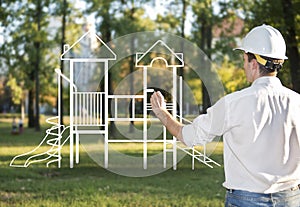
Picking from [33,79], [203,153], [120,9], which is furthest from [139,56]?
[33,79]

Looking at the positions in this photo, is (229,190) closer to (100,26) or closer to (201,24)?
(100,26)

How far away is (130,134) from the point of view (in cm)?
649

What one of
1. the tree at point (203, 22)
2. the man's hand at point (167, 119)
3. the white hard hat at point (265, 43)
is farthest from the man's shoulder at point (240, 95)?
the tree at point (203, 22)

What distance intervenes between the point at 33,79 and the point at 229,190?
35.5 m

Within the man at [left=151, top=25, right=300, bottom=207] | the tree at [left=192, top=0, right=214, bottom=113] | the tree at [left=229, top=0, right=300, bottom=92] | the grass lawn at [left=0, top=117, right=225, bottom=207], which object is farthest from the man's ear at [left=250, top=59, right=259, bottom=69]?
the tree at [left=192, top=0, right=214, bottom=113]

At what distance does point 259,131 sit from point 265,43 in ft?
2.12

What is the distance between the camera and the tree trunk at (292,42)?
1659 centimetres

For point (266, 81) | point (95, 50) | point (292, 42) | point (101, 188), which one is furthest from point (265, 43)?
point (292, 42)

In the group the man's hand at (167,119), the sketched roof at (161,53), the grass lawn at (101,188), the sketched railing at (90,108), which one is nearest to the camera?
the man's hand at (167,119)

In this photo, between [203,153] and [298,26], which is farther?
[298,26]

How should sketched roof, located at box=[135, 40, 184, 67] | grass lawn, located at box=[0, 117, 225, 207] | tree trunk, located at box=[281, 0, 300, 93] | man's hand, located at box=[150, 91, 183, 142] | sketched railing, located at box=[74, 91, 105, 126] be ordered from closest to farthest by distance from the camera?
man's hand, located at box=[150, 91, 183, 142]
sketched roof, located at box=[135, 40, 184, 67]
sketched railing, located at box=[74, 91, 105, 126]
grass lawn, located at box=[0, 117, 225, 207]
tree trunk, located at box=[281, 0, 300, 93]

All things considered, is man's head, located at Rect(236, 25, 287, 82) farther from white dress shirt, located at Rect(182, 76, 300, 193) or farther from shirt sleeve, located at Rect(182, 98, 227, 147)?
shirt sleeve, located at Rect(182, 98, 227, 147)

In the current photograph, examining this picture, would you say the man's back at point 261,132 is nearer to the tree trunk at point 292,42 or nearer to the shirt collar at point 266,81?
the shirt collar at point 266,81

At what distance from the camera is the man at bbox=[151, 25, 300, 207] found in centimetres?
411
